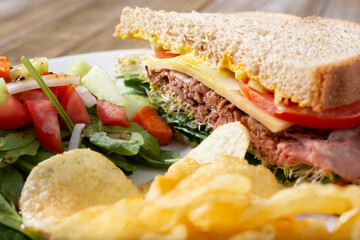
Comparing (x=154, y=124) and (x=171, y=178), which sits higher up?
(x=171, y=178)

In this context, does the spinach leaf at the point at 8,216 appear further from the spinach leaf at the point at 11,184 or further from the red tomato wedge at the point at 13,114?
the red tomato wedge at the point at 13,114

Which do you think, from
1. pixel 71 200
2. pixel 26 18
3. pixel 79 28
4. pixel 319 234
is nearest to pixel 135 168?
pixel 71 200

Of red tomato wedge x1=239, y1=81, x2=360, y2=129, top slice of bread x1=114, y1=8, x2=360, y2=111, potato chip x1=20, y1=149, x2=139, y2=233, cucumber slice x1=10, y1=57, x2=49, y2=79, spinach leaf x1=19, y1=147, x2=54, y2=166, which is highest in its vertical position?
top slice of bread x1=114, y1=8, x2=360, y2=111

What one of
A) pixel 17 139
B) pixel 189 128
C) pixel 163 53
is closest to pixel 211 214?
pixel 17 139

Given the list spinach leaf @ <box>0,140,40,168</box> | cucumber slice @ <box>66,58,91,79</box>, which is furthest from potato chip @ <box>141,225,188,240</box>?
cucumber slice @ <box>66,58,91,79</box>

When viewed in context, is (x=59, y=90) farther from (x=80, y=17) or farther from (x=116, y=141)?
(x=80, y=17)

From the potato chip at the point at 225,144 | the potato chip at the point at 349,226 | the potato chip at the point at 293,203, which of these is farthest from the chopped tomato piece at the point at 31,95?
the potato chip at the point at 349,226

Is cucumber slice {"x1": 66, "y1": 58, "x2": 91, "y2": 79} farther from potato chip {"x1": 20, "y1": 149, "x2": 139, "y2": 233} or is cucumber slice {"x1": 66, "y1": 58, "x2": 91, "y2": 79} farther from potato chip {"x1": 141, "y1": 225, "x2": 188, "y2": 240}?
potato chip {"x1": 141, "y1": 225, "x2": 188, "y2": 240}
